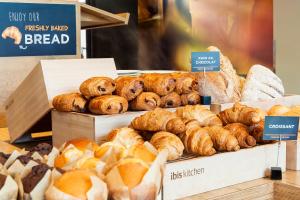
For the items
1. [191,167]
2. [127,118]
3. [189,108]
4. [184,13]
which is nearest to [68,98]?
[127,118]

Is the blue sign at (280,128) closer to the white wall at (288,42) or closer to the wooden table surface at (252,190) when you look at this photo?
the wooden table surface at (252,190)

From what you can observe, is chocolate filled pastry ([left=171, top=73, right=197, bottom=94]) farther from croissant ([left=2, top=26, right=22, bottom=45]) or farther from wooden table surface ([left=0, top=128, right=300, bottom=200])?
croissant ([left=2, top=26, right=22, bottom=45])

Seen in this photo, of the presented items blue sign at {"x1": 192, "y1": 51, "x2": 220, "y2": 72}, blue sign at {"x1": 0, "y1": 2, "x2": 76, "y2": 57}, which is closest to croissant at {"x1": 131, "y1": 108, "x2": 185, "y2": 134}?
blue sign at {"x1": 192, "y1": 51, "x2": 220, "y2": 72}

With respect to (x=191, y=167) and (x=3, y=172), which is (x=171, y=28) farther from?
(x=3, y=172)

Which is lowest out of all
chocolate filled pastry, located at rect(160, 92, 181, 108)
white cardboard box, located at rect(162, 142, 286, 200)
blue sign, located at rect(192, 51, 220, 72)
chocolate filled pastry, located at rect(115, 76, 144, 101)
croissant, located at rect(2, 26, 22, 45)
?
white cardboard box, located at rect(162, 142, 286, 200)

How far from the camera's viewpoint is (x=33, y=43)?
258 centimetres

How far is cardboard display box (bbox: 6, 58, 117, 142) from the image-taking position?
64.1 inches

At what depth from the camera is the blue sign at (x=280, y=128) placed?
53.4 inches

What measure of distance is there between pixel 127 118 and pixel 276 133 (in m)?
0.47

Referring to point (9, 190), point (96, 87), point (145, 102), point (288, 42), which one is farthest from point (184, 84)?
point (288, 42)

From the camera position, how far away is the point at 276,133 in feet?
4.49

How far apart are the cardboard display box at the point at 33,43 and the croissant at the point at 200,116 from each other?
A: 1.34 metres

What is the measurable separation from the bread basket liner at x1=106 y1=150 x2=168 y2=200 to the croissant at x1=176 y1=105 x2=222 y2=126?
1.97 ft

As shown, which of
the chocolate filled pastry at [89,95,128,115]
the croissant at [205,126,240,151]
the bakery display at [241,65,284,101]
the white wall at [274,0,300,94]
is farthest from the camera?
the white wall at [274,0,300,94]
